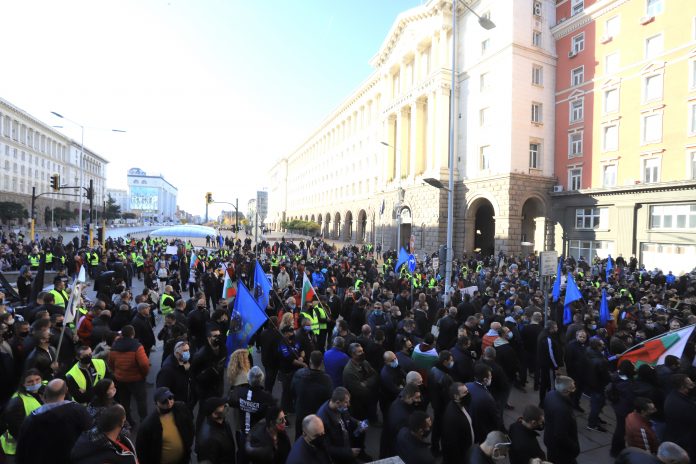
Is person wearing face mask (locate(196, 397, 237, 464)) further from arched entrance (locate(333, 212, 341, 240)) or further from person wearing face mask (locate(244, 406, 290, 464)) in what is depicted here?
arched entrance (locate(333, 212, 341, 240))

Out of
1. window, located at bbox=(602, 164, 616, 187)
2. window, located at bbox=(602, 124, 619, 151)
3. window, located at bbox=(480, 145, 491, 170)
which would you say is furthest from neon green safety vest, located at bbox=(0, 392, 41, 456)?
window, located at bbox=(480, 145, 491, 170)

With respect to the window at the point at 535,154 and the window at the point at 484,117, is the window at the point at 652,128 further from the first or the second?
the window at the point at 484,117

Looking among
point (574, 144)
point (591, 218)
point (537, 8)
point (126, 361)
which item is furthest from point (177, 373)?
point (537, 8)

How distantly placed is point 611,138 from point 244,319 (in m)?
28.7

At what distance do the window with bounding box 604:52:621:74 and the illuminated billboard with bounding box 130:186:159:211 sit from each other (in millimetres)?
181569

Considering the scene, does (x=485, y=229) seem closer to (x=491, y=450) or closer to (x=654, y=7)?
(x=654, y=7)

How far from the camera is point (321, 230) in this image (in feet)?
231

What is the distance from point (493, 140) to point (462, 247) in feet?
28.3

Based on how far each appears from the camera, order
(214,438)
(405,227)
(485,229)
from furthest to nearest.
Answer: (405,227)
(485,229)
(214,438)

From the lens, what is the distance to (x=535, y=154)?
30.4m

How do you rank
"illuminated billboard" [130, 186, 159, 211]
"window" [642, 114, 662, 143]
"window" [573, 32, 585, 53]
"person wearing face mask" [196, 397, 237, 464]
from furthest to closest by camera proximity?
1. "illuminated billboard" [130, 186, 159, 211]
2. "window" [573, 32, 585, 53]
3. "window" [642, 114, 662, 143]
4. "person wearing face mask" [196, 397, 237, 464]

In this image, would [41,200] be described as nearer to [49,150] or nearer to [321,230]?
[49,150]

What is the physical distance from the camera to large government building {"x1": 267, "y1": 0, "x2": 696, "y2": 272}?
23.5 m

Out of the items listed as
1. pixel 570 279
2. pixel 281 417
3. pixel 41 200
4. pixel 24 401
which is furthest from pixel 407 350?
pixel 41 200
